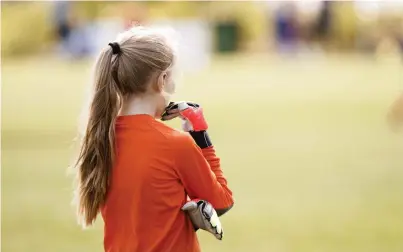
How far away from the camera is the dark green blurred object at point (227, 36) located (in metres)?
35.9

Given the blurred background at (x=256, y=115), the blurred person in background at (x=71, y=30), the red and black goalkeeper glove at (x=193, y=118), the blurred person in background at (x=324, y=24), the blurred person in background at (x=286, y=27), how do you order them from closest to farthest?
1. the red and black goalkeeper glove at (x=193, y=118)
2. the blurred background at (x=256, y=115)
3. the blurred person in background at (x=71, y=30)
4. the blurred person in background at (x=324, y=24)
5. the blurred person in background at (x=286, y=27)

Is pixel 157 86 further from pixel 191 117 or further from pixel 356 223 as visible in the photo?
pixel 356 223

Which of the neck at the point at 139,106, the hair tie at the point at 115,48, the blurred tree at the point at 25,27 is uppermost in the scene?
the hair tie at the point at 115,48

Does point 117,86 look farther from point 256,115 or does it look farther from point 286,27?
point 286,27

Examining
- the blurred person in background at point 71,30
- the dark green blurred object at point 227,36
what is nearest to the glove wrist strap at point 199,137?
the blurred person in background at point 71,30

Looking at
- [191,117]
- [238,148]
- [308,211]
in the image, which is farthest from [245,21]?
[191,117]

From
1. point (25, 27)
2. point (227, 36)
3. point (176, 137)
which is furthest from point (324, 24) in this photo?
point (176, 137)

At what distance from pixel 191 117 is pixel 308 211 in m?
4.41

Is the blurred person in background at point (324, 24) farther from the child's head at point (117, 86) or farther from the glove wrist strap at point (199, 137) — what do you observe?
the child's head at point (117, 86)

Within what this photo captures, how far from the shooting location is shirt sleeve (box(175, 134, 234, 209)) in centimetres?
333

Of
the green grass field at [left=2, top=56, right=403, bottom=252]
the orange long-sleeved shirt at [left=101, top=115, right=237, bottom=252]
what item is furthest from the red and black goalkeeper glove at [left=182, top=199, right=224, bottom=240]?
the green grass field at [left=2, top=56, right=403, bottom=252]

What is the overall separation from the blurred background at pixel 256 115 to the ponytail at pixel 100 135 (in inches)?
14.3

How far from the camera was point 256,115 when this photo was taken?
15703mm

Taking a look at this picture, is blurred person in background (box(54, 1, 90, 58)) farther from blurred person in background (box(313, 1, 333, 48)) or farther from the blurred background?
blurred person in background (box(313, 1, 333, 48))
